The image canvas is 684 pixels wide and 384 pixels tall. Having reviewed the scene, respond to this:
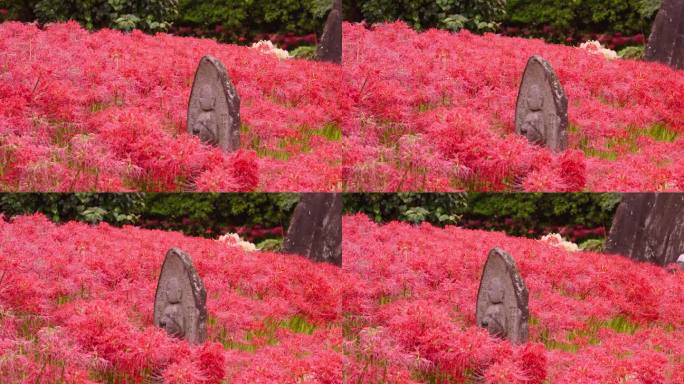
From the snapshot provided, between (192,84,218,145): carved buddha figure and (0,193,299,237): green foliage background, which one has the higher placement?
(192,84,218,145): carved buddha figure

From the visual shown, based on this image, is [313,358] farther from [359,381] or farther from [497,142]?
[497,142]

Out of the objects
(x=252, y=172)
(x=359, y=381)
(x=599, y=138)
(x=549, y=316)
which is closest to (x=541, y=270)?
(x=549, y=316)

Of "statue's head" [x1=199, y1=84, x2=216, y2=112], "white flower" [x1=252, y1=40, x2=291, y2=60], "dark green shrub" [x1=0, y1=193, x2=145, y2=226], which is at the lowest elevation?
"dark green shrub" [x1=0, y1=193, x2=145, y2=226]

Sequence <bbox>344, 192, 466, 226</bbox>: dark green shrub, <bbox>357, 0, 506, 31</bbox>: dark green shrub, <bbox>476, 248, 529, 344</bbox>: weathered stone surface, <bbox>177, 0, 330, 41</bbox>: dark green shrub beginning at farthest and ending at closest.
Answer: <bbox>177, 0, 330, 41</bbox>: dark green shrub
<bbox>357, 0, 506, 31</bbox>: dark green shrub
<bbox>344, 192, 466, 226</bbox>: dark green shrub
<bbox>476, 248, 529, 344</bbox>: weathered stone surface

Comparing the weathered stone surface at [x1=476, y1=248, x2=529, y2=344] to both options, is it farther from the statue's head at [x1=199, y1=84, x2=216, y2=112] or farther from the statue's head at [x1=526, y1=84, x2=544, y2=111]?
the statue's head at [x1=199, y1=84, x2=216, y2=112]

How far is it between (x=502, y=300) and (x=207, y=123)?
3119 mm

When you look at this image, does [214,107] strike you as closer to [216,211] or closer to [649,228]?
[216,211]

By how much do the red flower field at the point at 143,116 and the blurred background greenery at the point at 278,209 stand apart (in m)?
0.24

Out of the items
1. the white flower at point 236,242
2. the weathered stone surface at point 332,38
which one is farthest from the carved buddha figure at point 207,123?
the weathered stone surface at point 332,38

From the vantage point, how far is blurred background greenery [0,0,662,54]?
422 inches

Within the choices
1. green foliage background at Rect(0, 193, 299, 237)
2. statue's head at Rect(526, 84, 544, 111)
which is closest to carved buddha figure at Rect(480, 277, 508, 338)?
statue's head at Rect(526, 84, 544, 111)

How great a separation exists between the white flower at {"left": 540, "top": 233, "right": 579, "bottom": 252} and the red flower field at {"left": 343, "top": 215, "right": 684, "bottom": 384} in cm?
5

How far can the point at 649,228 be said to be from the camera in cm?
1103

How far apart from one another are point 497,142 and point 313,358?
259cm
